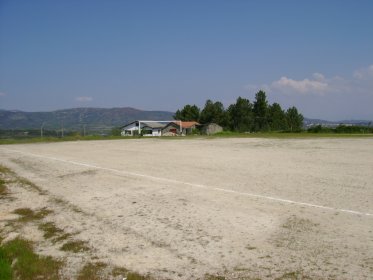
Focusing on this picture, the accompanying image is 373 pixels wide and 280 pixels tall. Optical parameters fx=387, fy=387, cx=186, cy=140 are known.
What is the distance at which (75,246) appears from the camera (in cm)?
579

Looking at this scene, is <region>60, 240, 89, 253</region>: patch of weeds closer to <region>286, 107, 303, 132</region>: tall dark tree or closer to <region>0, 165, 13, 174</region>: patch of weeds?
<region>0, 165, 13, 174</region>: patch of weeds

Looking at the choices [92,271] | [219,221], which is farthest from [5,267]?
[219,221]

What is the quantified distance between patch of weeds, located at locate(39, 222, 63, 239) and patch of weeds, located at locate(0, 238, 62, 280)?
51 cm

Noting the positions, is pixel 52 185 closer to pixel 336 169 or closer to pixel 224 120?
pixel 336 169

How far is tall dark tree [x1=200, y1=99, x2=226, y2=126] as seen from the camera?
92312 mm

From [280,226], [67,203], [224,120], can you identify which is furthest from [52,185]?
[224,120]

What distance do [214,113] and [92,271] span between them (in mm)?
89792

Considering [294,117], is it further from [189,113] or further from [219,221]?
[219,221]

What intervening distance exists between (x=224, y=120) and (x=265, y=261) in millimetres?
87273

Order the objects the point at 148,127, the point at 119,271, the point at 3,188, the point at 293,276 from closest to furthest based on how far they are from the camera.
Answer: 1. the point at 293,276
2. the point at 119,271
3. the point at 3,188
4. the point at 148,127

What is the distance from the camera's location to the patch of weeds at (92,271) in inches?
185

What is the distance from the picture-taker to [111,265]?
16.5 feet

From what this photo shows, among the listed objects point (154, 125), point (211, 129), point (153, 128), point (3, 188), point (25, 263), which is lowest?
point (25, 263)

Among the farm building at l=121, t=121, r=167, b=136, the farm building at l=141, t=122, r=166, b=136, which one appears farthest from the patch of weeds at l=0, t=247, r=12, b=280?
the farm building at l=141, t=122, r=166, b=136
